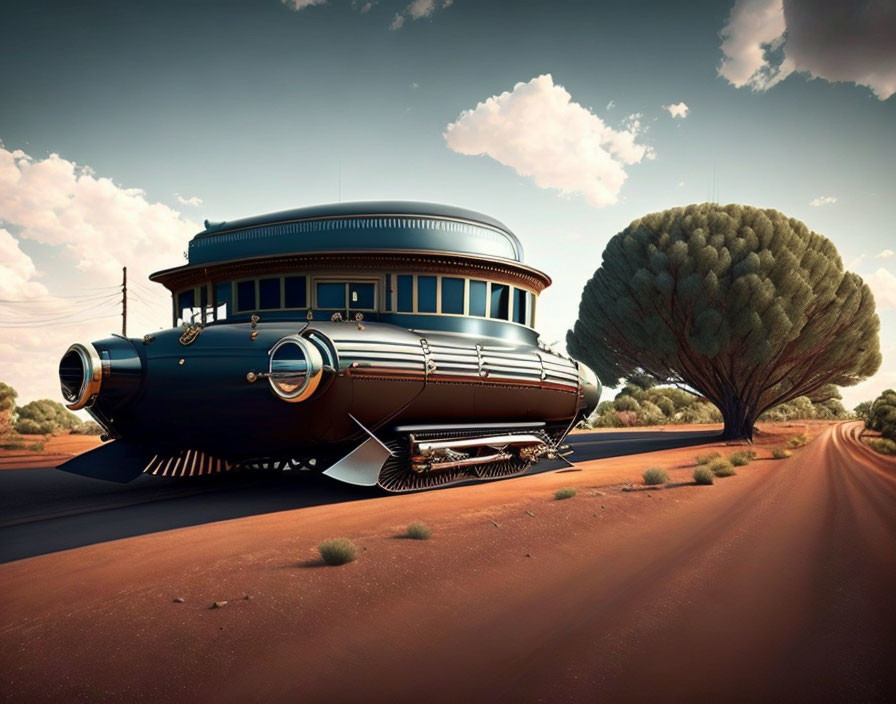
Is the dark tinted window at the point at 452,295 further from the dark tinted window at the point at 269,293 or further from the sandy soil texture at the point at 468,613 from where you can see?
the sandy soil texture at the point at 468,613

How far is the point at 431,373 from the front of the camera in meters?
Answer: 10.6

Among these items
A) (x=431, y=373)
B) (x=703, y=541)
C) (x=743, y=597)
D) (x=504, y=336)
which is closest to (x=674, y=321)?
(x=504, y=336)

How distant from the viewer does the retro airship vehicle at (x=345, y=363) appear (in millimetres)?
9086

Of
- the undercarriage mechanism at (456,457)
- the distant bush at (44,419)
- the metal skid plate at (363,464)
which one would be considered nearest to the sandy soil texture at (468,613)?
the metal skid plate at (363,464)

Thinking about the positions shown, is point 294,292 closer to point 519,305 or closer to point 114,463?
point 114,463

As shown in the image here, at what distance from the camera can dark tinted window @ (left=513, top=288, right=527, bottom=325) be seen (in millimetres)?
14398

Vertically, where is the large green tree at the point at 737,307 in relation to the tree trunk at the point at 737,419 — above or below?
above

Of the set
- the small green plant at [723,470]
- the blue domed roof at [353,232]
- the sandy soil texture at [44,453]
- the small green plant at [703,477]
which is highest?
the blue domed roof at [353,232]

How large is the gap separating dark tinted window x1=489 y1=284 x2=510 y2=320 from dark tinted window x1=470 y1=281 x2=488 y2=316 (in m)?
0.34

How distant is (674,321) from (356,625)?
25310mm

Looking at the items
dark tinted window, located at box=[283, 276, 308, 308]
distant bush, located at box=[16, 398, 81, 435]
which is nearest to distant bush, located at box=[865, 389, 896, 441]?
dark tinted window, located at box=[283, 276, 308, 308]

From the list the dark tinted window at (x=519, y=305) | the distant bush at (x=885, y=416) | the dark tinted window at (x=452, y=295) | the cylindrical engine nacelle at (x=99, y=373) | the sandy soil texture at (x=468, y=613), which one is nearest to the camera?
the sandy soil texture at (x=468, y=613)

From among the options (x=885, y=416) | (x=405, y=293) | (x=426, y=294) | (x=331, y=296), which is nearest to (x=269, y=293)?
(x=331, y=296)

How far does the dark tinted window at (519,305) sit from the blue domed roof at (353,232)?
919 millimetres
